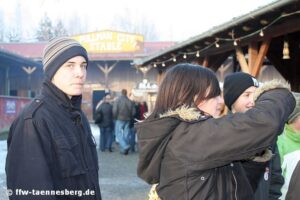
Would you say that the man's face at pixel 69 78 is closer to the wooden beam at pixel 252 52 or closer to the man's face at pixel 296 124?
the man's face at pixel 296 124

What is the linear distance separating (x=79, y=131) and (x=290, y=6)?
492 centimetres

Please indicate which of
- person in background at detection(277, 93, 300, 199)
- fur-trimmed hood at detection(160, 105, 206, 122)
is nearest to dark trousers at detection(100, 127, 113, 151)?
person in background at detection(277, 93, 300, 199)

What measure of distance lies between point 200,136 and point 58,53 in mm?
1123

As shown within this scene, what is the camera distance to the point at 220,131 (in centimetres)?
192

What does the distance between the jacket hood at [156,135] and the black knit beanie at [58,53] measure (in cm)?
73

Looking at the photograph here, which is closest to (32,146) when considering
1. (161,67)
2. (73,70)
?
(73,70)

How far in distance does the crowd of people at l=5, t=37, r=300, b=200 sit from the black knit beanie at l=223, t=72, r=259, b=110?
50 centimetres

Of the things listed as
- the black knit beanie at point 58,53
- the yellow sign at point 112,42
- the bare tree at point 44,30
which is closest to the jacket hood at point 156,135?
the black knit beanie at point 58,53

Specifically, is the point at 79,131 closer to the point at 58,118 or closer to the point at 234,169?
the point at 58,118

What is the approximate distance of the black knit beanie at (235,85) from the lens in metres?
3.02

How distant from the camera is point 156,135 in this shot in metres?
2.11

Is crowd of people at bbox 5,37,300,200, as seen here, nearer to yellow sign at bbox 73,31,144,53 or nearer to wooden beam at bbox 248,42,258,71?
wooden beam at bbox 248,42,258,71

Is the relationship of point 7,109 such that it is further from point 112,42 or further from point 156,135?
point 156,135

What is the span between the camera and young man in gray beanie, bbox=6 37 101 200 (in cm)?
226
